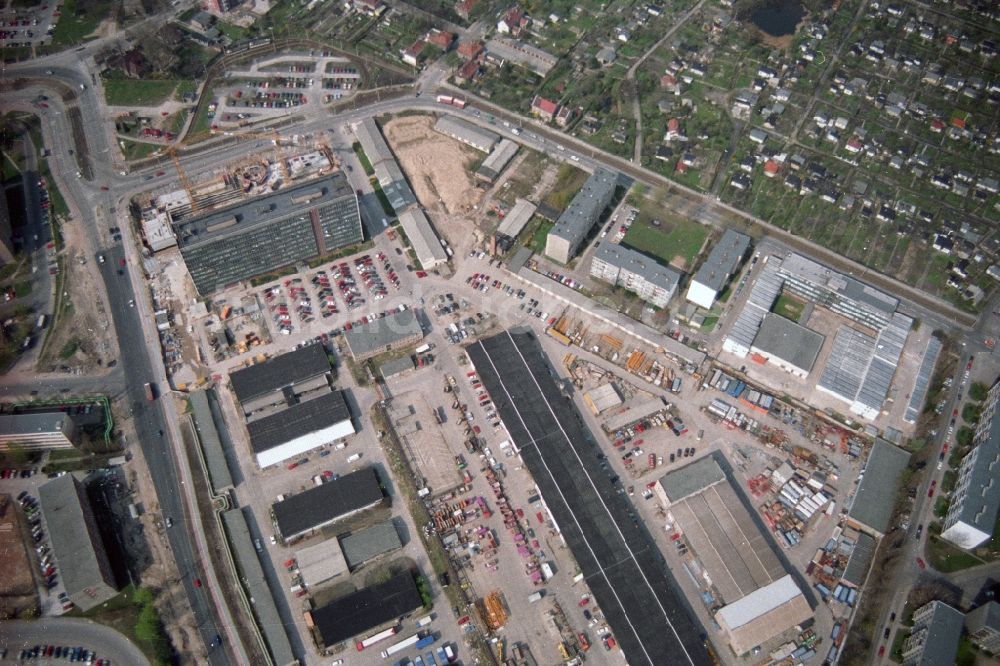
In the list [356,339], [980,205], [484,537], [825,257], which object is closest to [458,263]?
[356,339]

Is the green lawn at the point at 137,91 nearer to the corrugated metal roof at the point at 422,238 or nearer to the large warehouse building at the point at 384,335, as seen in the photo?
the corrugated metal roof at the point at 422,238

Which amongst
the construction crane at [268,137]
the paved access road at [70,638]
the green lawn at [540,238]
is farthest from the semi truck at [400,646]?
the construction crane at [268,137]

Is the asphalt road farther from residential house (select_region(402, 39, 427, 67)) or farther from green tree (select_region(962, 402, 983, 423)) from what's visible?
green tree (select_region(962, 402, 983, 423))

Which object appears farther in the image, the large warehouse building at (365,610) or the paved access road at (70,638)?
the large warehouse building at (365,610)

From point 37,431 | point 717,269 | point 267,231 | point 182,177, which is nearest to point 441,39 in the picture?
point 182,177

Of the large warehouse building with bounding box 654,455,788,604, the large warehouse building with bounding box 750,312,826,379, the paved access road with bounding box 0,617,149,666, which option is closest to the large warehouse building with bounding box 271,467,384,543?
the paved access road with bounding box 0,617,149,666

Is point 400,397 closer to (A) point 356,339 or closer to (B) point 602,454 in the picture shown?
(A) point 356,339
